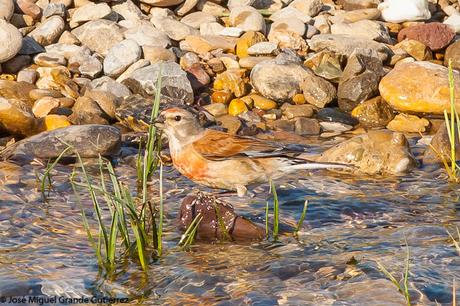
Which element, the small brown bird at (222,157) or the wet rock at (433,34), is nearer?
the small brown bird at (222,157)

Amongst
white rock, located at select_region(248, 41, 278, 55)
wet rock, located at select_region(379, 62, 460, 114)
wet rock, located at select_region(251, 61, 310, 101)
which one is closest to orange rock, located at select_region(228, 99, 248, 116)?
wet rock, located at select_region(251, 61, 310, 101)

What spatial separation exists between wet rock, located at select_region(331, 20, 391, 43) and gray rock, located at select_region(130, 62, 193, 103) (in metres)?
2.98

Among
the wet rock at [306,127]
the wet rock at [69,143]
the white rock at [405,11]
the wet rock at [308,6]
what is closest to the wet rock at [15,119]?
the wet rock at [69,143]

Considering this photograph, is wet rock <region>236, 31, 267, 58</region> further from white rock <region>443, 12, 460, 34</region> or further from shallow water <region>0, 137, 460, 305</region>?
shallow water <region>0, 137, 460, 305</region>

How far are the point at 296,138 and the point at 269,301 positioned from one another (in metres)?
5.47

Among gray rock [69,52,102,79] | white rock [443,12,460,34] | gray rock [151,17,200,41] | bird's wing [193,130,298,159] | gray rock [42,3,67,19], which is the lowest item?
gray rock [69,52,102,79]

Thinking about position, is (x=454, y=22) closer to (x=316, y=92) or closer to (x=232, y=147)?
(x=316, y=92)

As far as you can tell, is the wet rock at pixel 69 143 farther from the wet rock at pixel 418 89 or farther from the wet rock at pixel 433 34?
the wet rock at pixel 433 34

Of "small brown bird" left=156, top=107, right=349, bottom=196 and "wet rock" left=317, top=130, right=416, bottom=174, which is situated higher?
"small brown bird" left=156, top=107, right=349, bottom=196

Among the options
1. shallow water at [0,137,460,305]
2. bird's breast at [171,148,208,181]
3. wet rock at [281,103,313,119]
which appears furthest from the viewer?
wet rock at [281,103,313,119]

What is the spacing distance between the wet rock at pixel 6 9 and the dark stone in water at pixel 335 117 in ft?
14.6

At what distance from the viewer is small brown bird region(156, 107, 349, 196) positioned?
7590mm

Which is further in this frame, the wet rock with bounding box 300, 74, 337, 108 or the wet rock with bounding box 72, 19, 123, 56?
the wet rock with bounding box 72, 19, 123, 56

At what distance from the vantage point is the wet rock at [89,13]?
41.2ft
